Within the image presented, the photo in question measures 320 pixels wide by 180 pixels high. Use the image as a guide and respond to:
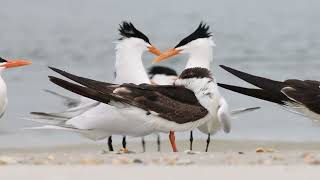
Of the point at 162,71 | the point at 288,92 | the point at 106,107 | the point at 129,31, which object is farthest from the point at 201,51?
the point at 162,71

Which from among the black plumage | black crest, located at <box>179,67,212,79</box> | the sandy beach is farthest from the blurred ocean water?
the sandy beach

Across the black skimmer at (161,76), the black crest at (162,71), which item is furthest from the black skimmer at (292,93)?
the black crest at (162,71)

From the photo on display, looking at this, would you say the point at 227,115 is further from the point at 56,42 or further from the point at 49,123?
the point at 56,42

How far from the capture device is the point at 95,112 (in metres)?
10.2

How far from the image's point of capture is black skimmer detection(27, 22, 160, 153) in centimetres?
1017

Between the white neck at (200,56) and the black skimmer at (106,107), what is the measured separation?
1.50 feet

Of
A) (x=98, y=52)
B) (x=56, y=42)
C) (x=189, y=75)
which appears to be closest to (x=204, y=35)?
(x=189, y=75)

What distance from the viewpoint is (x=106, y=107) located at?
10180 mm

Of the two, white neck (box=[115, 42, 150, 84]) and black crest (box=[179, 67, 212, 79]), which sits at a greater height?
white neck (box=[115, 42, 150, 84])

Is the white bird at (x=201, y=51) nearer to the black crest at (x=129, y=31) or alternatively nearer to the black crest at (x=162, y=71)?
the black crest at (x=129, y=31)

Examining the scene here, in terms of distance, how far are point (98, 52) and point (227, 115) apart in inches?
421

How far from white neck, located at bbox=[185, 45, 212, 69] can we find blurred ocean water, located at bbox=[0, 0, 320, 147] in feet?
6.60

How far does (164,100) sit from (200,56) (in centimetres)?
136

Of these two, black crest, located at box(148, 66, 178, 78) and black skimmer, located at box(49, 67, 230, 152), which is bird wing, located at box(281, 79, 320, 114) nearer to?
black skimmer, located at box(49, 67, 230, 152)
